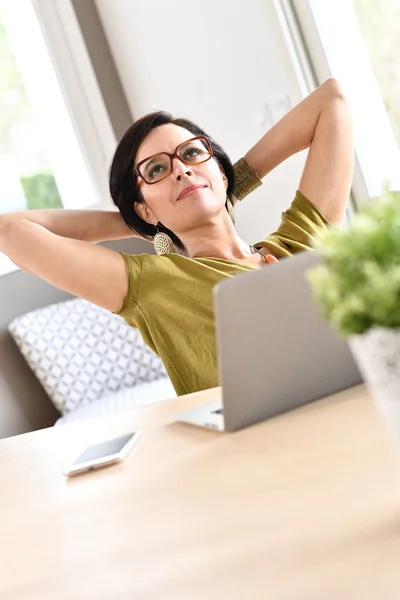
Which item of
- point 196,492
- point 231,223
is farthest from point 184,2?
point 196,492

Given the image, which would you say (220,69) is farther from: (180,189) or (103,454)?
(103,454)

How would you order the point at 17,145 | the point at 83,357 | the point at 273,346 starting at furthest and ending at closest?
the point at 17,145
the point at 83,357
the point at 273,346

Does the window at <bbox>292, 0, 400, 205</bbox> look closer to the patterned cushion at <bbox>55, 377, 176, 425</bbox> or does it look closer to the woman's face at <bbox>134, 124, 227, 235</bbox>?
the woman's face at <bbox>134, 124, 227, 235</bbox>

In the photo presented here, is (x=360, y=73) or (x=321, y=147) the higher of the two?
(x=360, y=73)

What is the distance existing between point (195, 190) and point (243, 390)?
1.08 metres

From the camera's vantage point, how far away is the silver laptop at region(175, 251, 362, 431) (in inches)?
32.4

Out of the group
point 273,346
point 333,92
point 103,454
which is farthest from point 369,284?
point 333,92

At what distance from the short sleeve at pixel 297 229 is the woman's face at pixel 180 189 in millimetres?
165

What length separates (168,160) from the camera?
77.4 inches

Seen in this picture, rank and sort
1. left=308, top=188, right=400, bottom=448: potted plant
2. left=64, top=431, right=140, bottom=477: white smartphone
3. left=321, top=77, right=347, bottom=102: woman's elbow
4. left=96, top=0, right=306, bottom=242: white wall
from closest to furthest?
left=308, top=188, right=400, bottom=448: potted plant < left=64, top=431, right=140, bottom=477: white smartphone < left=321, top=77, right=347, bottom=102: woman's elbow < left=96, top=0, right=306, bottom=242: white wall

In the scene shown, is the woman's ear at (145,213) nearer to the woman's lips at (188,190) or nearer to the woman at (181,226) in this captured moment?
the woman at (181,226)

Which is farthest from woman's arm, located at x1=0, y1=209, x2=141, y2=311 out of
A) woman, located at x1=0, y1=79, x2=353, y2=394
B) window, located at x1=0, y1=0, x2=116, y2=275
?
window, located at x1=0, y1=0, x2=116, y2=275

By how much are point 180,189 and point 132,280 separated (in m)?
0.29

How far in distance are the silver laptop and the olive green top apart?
31.0 inches
